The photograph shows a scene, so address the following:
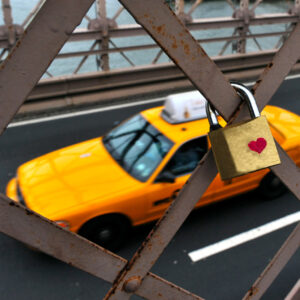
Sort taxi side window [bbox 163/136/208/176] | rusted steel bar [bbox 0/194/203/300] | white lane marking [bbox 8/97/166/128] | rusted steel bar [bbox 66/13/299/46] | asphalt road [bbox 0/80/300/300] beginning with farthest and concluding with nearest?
white lane marking [bbox 8/97/166/128], rusted steel bar [bbox 66/13/299/46], taxi side window [bbox 163/136/208/176], asphalt road [bbox 0/80/300/300], rusted steel bar [bbox 0/194/203/300]

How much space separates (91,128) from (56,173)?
3.36 m

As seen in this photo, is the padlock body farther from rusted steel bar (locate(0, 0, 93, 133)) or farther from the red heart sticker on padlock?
rusted steel bar (locate(0, 0, 93, 133))

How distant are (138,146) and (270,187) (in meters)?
2.10

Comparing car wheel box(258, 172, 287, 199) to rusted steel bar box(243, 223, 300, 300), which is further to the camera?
car wheel box(258, 172, 287, 199)

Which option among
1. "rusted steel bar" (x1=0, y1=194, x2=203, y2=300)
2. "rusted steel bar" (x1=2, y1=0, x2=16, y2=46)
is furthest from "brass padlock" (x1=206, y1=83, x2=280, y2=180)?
"rusted steel bar" (x1=2, y1=0, x2=16, y2=46)

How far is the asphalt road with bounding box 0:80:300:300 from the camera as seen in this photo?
13.0 ft

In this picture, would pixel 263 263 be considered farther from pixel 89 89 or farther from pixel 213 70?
pixel 89 89

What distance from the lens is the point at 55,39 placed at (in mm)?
780

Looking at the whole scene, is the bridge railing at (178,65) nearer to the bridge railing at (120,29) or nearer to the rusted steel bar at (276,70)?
the rusted steel bar at (276,70)

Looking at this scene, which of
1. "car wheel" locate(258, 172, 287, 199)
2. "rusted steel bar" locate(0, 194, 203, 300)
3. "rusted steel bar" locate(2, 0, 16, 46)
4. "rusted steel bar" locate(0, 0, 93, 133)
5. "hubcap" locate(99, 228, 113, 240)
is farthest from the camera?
"rusted steel bar" locate(2, 0, 16, 46)

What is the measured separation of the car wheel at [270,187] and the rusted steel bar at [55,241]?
14.0 feet

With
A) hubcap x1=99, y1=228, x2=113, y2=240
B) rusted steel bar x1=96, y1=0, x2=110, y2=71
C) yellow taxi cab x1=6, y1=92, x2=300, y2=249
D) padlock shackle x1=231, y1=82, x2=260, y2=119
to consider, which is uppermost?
rusted steel bar x1=96, y1=0, x2=110, y2=71

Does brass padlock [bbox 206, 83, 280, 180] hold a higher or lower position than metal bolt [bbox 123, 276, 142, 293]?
higher

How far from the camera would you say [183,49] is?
2.93 ft
